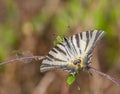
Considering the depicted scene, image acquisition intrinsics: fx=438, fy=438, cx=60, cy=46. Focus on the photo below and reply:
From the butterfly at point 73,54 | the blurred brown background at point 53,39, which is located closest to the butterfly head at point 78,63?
the butterfly at point 73,54

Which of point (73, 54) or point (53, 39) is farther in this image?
point (53, 39)

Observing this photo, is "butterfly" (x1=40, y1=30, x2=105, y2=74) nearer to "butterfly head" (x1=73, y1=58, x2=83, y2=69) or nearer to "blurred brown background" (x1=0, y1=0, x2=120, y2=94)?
"butterfly head" (x1=73, y1=58, x2=83, y2=69)

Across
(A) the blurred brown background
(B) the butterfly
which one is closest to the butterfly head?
(B) the butterfly

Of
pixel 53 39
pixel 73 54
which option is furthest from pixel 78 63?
pixel 53 39

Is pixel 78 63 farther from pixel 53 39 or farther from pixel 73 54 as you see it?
pixel 53 39

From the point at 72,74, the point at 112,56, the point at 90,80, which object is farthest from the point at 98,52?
the point at 72,74

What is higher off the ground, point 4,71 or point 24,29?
point 24,29

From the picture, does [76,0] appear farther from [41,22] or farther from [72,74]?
[72,74]
